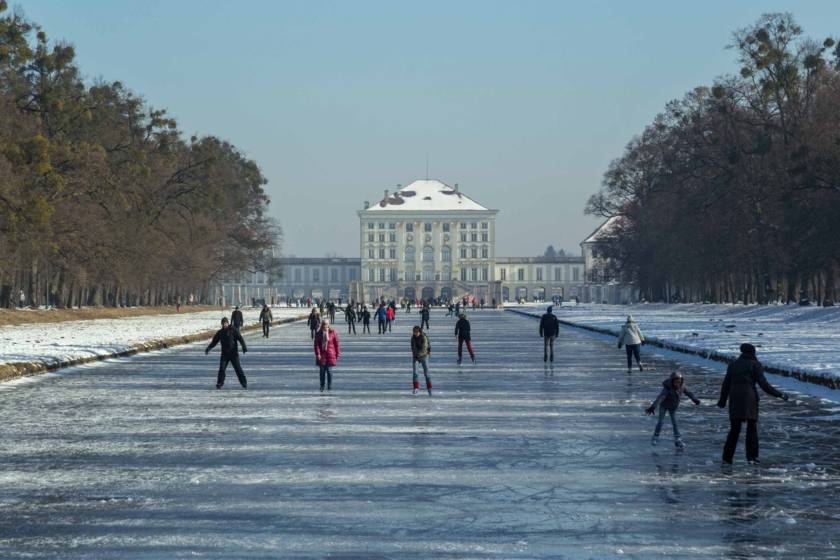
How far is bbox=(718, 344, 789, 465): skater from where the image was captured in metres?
11.8

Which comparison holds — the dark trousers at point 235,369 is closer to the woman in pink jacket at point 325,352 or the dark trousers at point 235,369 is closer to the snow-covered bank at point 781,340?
the woman in pink jacket at point 325,352

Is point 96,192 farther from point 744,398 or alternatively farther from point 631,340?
point 744,398

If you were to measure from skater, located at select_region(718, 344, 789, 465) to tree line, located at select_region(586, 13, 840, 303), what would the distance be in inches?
1333

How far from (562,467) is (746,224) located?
5009cm

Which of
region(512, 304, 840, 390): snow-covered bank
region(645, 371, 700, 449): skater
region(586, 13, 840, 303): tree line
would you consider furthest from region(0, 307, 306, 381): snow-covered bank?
region(586, 13, 840, 303): tree line

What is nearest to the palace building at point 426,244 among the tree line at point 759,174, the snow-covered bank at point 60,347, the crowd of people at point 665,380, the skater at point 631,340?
the tree line at point 759,174

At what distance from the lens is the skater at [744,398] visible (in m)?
11.8

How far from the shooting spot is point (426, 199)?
632 feet

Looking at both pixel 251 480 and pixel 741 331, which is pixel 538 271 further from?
pixel 251 480

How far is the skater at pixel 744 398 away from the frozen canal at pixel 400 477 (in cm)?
29

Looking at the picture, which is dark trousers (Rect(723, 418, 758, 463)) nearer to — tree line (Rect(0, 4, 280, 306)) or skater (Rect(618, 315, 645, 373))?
skater (Rect(618, 315, 645, 373))

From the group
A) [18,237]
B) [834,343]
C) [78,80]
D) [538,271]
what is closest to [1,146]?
[18,237]

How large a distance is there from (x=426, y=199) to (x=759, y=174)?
13970cm

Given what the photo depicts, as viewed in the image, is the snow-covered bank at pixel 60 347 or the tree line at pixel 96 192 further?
the tree line at pixel 96 192
